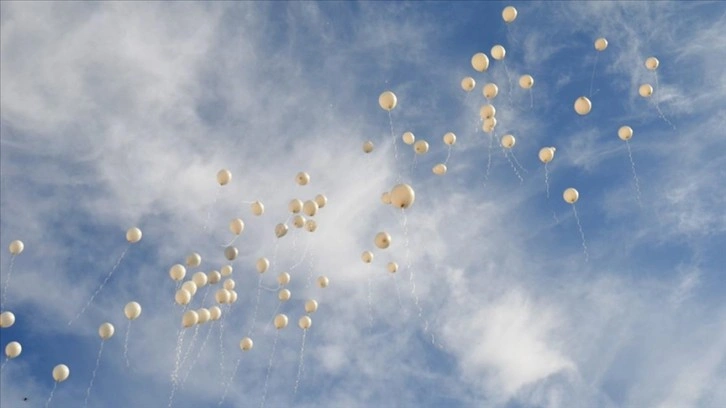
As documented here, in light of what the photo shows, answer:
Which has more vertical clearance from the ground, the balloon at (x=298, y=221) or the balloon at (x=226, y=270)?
the balloon at (x=298, y=221)

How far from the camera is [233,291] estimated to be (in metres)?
21.1

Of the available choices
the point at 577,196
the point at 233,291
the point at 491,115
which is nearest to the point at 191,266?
the point at 233,291

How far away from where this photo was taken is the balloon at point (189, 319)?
2017cm

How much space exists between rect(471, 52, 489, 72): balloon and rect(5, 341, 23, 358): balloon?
12.9 metres

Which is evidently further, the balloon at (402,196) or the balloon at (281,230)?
the balloon at (281,230)

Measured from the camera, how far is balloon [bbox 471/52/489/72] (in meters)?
20.7

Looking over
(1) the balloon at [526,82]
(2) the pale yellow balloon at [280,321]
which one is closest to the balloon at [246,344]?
(2) the pale yellow balloon at [280,321]

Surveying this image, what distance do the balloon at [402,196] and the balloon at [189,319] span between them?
17.5 feet

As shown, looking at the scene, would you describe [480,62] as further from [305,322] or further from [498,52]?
[305,322]

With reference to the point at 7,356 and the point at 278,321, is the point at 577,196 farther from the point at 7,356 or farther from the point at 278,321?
the point at 7,356

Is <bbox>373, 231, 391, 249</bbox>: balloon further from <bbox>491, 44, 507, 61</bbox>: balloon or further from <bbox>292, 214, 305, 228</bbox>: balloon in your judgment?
<bbox>491, 44, 507, 61</bbox>: balloon

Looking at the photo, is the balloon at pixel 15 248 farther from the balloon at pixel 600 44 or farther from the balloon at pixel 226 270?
the balloon at pixel 600 44

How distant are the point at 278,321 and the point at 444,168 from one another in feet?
18.3

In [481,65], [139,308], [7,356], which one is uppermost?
[481,65]
